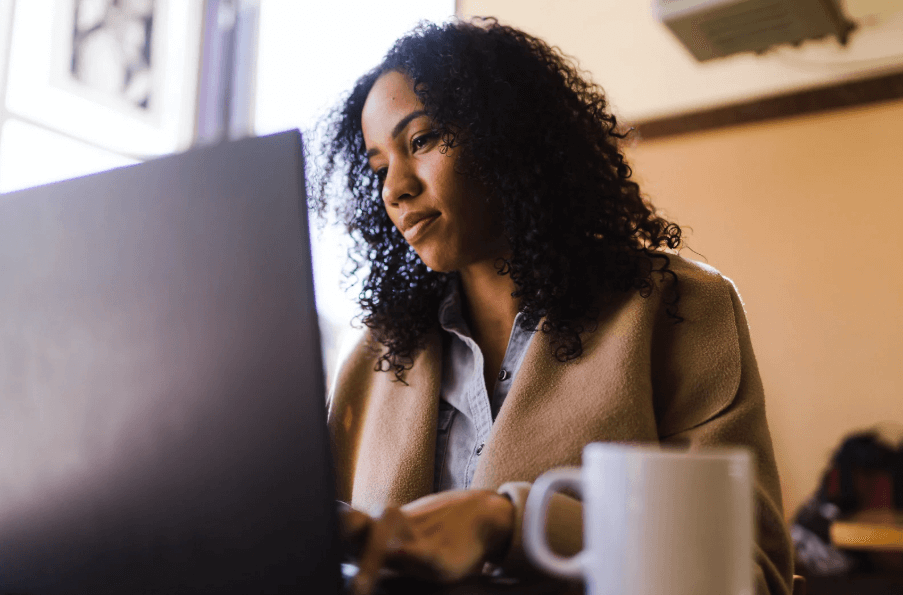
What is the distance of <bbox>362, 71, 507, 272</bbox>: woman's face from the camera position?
98cm

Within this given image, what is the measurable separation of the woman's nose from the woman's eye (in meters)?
0.03

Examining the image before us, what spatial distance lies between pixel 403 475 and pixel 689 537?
2.01 ft

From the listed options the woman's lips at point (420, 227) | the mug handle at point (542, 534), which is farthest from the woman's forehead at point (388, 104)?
the mug handle at point (542, 534)

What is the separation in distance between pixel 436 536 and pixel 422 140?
676 millimetres

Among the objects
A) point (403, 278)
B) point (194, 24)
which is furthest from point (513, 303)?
point (194, 24)

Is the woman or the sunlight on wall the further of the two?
the sunlight on wall

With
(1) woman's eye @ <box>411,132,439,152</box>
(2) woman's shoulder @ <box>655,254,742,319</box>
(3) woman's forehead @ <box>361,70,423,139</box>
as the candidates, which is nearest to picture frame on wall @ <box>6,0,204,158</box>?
(3) woman's forehead @ <box>361,70,423,139</box>

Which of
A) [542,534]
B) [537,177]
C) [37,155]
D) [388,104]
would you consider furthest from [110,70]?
[542,534]

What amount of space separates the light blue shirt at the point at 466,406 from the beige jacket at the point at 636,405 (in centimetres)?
3

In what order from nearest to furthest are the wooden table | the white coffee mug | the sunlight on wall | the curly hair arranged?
1. the white coffee mug
2. the curly hair
3. the sunlight on wall
4. the wooden table

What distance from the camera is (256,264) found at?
382 mm

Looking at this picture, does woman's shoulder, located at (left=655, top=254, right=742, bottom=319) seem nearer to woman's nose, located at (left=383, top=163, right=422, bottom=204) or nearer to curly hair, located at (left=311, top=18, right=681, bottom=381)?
curly hair, located at (left=311, top=18, right=681, bottom=381)

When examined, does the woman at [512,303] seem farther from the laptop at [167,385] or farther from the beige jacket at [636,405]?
the laptop at [167,385]

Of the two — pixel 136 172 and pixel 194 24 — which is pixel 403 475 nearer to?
pixel 136 172
